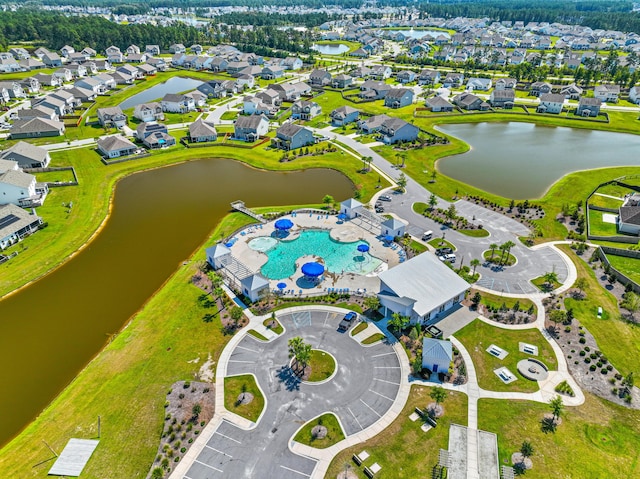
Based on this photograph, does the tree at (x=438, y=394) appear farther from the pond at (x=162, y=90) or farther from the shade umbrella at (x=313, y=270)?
the pond at (x=162, y=90)

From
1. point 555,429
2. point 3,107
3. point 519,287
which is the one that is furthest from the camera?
point 3,107

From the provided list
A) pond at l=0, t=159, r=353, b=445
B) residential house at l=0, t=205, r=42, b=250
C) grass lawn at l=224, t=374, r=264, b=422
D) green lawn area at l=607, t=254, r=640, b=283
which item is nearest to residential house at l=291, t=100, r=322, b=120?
pond at l=0, t=159, r=353, b=445

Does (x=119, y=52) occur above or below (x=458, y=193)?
above

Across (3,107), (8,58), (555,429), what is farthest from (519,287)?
(8,58)

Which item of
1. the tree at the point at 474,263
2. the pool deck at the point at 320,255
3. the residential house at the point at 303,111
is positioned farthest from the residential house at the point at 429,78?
the tree at the point at 474,263

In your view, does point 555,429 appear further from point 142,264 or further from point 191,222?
point 191,222

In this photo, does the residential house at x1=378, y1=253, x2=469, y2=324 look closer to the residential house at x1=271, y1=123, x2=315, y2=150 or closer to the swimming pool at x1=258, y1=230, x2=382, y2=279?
the swimming pool at x1=258, y1=230, x2=382, y2=279

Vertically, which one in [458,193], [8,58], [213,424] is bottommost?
[213,424]
